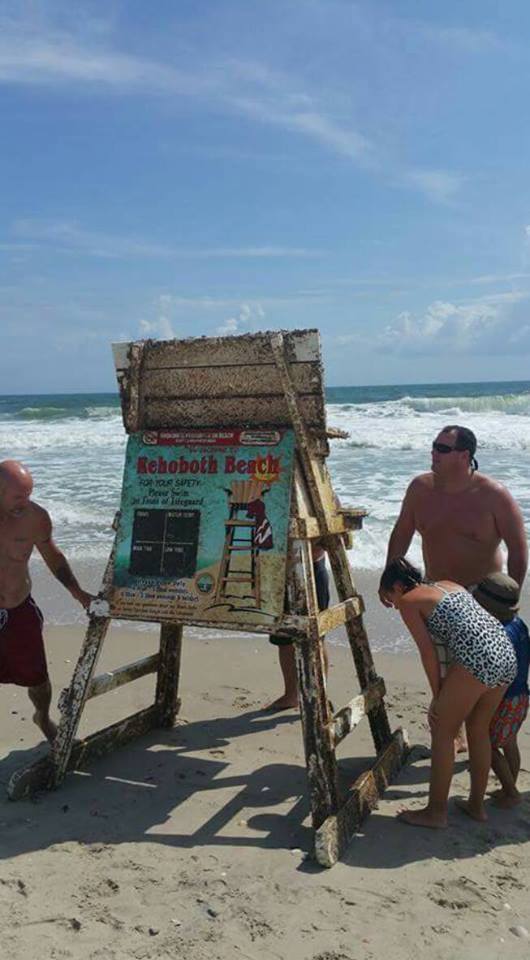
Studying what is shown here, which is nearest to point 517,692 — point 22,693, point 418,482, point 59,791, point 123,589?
point 418,482

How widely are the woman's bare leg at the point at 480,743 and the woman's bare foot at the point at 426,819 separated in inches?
7.6

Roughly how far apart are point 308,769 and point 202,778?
92cm

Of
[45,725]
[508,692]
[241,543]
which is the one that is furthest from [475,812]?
[45,725]

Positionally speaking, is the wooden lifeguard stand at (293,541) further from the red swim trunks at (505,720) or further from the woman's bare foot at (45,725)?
the red swim trunks at (505,720)

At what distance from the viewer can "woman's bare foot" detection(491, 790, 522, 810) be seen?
4.00m

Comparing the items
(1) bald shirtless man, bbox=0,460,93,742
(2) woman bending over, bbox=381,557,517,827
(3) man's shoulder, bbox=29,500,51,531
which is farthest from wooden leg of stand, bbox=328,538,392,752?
(3) man's shoulder, bbox=29,500,51,531

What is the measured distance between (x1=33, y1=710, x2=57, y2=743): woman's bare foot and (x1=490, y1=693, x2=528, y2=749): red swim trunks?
2.37 metres

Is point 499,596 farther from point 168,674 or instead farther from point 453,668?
point 168,674

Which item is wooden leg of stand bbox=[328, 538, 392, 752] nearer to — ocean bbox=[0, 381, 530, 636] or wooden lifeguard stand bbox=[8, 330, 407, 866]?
wooden lifeguard stand bbox=[8, 330, 407, 866]

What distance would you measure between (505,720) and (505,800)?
1.33 feet

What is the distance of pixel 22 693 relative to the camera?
5.59m

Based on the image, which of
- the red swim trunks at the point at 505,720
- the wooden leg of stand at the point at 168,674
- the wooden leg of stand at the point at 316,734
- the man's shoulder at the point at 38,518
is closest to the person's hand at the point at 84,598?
the man's shoulder at the point at 38,518

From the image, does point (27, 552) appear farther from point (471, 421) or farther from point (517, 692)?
point (471, 421)

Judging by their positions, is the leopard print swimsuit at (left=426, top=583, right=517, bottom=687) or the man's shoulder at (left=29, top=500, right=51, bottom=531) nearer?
the leopard print swimsuit at (left=426, top=583, right=517, bottom=687)
